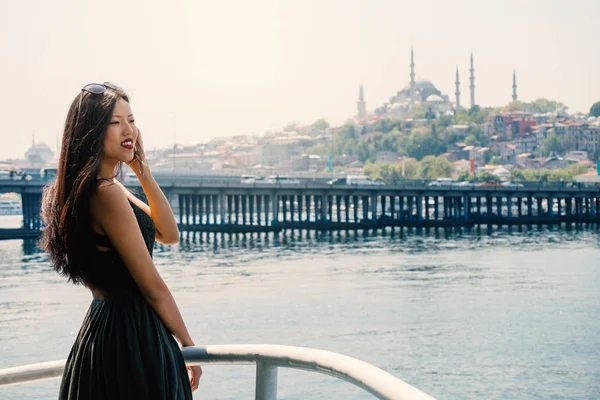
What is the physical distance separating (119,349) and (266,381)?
1.15 ft

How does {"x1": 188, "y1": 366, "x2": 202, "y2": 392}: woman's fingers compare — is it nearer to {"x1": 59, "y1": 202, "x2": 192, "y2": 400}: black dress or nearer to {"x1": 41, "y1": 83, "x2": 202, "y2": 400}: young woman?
{"x1": 41, "y1": 83, "x2": 202, "y2": 400}: young woman

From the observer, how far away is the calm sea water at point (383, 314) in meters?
17.9

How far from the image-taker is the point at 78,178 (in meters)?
2.38

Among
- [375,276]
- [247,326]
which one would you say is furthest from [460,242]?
[247,326]

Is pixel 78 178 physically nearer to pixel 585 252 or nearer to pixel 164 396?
pixel 164 396

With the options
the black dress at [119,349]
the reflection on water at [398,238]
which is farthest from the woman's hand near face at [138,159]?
the reflection on water at [398,238]

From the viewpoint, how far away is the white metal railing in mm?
1828

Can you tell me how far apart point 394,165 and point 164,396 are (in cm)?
15355

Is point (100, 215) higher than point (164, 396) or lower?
higher

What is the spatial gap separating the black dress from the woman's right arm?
0.09ft

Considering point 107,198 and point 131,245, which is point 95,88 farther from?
point 131,245

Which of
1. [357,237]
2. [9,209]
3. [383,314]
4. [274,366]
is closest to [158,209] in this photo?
[274,366]

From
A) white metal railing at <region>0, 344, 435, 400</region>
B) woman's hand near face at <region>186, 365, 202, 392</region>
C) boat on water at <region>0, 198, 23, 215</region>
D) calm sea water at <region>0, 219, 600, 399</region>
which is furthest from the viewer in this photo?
boat on water at <region>0, 198, 23, 215</region>

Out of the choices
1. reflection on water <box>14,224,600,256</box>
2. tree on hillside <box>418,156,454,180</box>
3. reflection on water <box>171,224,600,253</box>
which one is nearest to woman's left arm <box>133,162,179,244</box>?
reflection on water <box>171,224,600,253</box>
